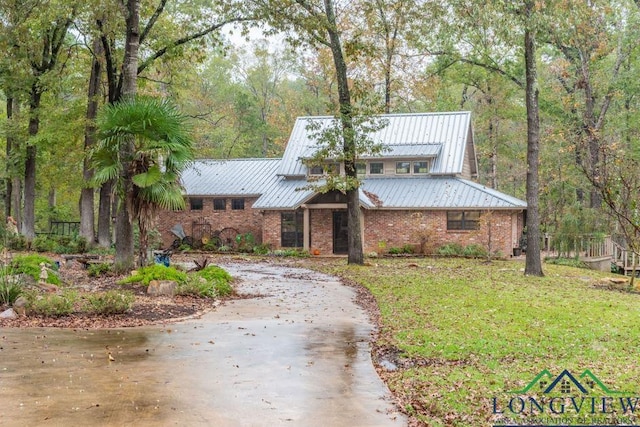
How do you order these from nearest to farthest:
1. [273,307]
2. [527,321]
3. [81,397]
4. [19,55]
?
[81,397]
[527,321]
[273,307]
[19,55]

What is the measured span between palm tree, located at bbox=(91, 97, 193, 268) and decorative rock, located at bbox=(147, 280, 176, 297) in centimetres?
242

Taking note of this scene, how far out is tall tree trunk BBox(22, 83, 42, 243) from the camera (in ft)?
85.4

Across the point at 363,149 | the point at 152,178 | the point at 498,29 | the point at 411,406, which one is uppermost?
the point at 498,29

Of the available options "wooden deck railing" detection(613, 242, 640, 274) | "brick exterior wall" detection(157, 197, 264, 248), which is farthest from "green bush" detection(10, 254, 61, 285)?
"wooden deck railing" detection(613, 242, 640, 274)

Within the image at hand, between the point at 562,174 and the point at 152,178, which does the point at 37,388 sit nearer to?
the point at 152,178

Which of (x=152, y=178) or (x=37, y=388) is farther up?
(x=152, y=178)

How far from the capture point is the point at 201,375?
23.0ft

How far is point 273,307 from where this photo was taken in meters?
12.4

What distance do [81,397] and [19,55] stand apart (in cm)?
2265

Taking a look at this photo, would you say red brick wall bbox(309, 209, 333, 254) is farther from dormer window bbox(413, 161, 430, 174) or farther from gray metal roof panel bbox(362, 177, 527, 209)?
dormer window bbox(413, 161, 430, 174)

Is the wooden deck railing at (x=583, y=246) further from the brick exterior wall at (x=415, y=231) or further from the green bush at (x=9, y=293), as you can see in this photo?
the green bush at (x=9, y=293)

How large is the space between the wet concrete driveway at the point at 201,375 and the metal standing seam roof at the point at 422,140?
2040 centimetres

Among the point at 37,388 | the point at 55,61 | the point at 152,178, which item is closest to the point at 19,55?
the point at 55,61

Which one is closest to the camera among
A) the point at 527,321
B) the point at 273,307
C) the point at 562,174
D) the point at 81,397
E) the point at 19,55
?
the point at 81,397
